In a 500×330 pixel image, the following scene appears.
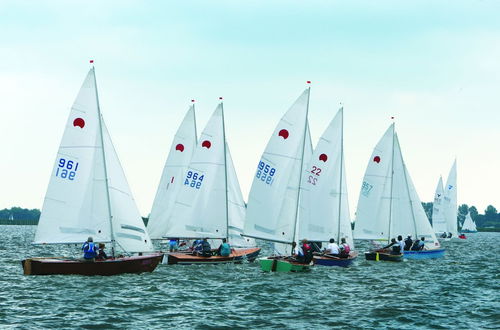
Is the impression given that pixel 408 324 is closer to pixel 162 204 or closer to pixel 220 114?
pixel 220 114

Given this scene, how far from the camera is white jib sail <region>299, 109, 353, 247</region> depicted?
39.9 meters

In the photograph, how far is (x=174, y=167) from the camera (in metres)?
48.8

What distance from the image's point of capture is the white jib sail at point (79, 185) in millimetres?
30844

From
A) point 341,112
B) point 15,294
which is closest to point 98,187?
point 15,294

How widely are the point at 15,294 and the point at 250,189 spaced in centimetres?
1342

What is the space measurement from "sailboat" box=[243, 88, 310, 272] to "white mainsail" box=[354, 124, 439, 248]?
47.0 ft

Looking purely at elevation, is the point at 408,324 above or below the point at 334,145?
below

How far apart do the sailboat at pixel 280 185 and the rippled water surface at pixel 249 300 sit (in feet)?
7.84

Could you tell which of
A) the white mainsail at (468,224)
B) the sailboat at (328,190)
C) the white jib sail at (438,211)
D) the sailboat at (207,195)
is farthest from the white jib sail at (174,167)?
the white mainsail at (468,224)

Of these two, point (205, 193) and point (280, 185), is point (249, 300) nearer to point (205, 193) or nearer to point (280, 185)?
point (280, 185)

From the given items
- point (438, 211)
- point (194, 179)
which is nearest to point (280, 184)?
point (194, 179)

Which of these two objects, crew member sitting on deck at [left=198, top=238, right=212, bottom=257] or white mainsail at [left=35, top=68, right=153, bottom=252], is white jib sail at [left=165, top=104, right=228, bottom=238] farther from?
white mainsail at [left=35, top=68, right=153, bottom=252]

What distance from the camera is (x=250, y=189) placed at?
116 ft

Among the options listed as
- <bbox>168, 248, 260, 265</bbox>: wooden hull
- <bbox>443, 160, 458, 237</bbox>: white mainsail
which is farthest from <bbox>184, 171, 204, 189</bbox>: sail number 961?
<bbox>443, 160, 458, 237</bbox>: white mainsail
